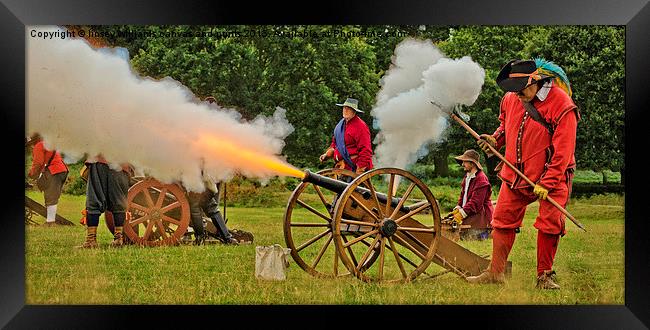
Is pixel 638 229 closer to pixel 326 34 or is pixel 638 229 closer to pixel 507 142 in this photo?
pixel 507 142

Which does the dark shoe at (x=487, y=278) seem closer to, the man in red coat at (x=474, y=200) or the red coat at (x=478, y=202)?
the man in red coat at (x=474, y=200)

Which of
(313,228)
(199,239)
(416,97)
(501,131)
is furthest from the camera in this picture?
(199,239)

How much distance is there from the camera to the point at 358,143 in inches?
409

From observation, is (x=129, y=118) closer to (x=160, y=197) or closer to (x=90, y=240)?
(x=160, y=197)

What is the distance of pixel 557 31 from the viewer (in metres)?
10.2

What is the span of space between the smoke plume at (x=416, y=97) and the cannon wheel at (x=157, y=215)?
7.43 ft

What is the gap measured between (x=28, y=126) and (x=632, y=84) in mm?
6196

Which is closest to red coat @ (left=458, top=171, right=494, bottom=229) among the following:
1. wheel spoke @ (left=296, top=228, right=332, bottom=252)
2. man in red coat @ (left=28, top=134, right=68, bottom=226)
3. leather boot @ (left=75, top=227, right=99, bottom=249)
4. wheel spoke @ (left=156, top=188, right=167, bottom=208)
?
wheel spoke @ (left=296, top=228, right=332, bottom=252)

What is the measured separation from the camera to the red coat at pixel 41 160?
33.9 feet

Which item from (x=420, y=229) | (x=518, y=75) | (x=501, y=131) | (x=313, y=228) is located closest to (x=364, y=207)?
(x=420, y=229)

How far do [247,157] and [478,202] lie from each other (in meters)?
2.44

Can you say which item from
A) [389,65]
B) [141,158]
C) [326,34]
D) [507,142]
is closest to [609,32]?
[507,142]

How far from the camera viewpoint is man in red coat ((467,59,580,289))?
9789 millimetres

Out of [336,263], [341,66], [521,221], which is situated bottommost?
[336,263]
